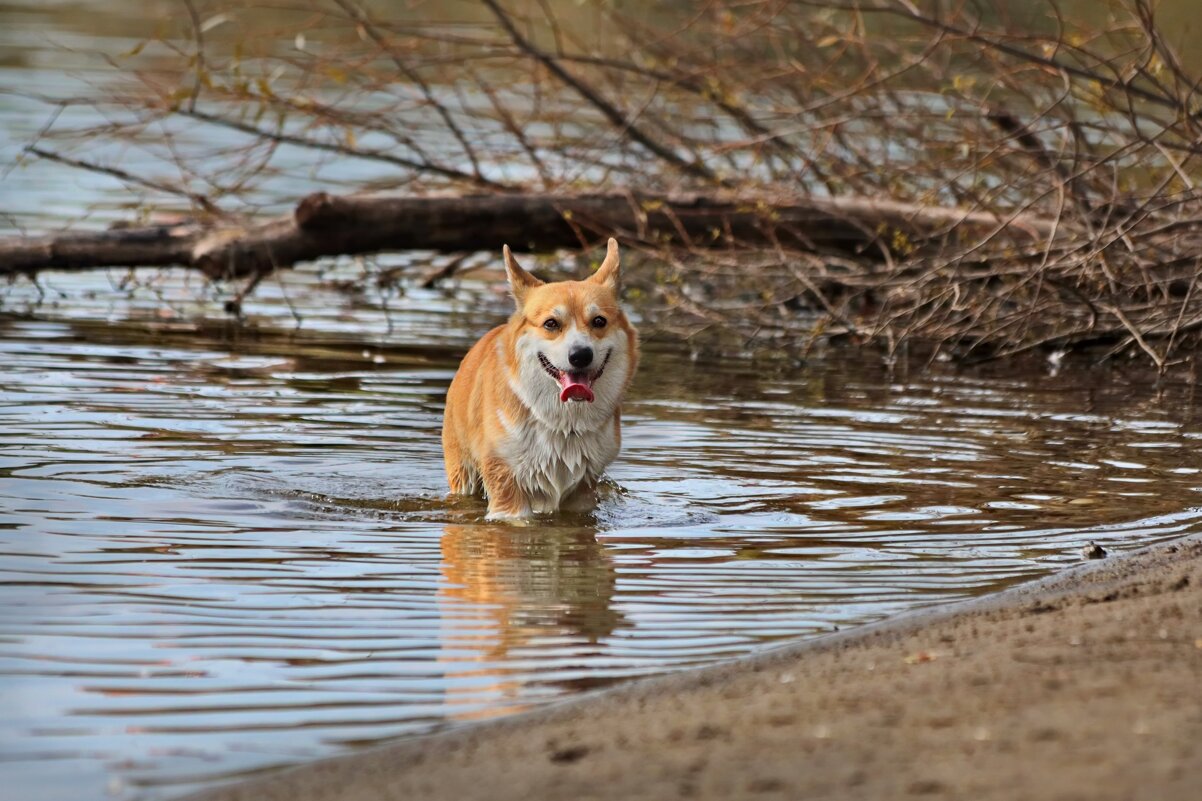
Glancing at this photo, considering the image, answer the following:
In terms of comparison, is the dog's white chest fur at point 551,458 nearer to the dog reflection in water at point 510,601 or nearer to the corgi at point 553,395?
the corgi at point 553,395

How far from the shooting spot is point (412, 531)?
6750mm

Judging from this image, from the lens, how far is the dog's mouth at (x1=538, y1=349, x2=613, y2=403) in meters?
7.01

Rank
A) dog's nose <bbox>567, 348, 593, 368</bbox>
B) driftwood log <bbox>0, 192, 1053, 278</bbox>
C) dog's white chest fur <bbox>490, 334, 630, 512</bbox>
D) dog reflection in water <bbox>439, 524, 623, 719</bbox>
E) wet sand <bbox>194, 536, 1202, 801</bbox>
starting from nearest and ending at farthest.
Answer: wet sand <bbox>194, 536, 1202, 801</bbox> → dog reflection in water <bbox>439, 524, 623, 719</bbox> → dog's nose <bbox>567, 348, 593, 368</bbox> → dog's white chest fur <bbox>490, 334, 630, 512</bbox> → driftwood log <bbox>0, 192, 1053, 278</bbox>

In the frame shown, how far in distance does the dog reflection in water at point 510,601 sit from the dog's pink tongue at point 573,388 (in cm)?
55

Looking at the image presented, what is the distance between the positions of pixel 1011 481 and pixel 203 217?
286 inches

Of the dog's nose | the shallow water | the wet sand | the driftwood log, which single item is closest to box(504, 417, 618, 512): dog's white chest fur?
the shallow water

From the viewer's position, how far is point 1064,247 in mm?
10109

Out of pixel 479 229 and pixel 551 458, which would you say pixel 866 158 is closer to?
pixel 479 229

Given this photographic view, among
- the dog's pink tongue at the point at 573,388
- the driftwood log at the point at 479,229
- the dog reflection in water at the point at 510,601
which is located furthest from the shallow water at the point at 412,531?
the driftwood log at the point at 479,229

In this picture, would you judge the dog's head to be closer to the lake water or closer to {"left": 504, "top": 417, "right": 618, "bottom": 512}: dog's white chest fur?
{"left": 504, "top": 417, "right": 618, "bottom": 512}: dog's white chest fur

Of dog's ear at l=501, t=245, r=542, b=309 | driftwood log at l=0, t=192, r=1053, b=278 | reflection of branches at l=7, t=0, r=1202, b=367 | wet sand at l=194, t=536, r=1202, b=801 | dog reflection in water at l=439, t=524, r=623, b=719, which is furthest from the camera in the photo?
driftwood log at l=0, t=192, r=1053, b=278

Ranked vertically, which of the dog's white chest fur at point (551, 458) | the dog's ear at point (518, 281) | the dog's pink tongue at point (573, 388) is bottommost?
the dog's white chest fur at point (551, 458)

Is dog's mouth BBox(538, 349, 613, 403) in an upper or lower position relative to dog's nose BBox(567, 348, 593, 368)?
lower

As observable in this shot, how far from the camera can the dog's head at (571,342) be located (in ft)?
22.9
